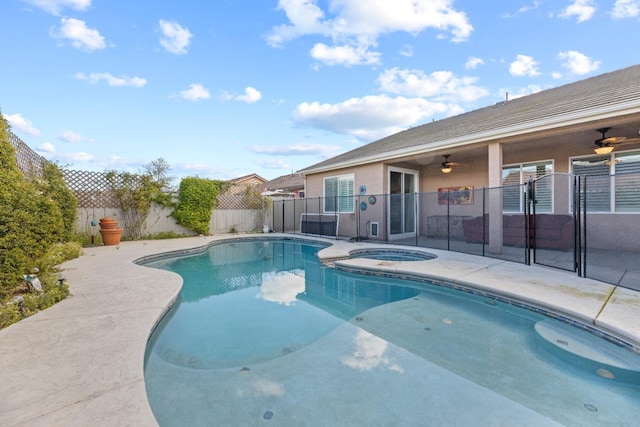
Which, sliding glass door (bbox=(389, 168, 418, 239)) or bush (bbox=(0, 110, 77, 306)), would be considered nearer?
bush (bbox=(0, 110, 77, 306))

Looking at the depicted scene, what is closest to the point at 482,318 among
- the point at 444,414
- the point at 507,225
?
the point at 444,414

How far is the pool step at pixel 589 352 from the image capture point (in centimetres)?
257

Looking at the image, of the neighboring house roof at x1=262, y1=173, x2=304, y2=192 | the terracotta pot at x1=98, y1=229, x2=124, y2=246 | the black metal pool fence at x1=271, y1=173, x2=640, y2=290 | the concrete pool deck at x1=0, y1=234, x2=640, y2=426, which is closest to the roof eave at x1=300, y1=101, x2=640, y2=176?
the black metal pool fence at x1=271, y1=173, x2=640, y2=290

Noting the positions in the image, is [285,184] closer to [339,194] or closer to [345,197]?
[339,194]

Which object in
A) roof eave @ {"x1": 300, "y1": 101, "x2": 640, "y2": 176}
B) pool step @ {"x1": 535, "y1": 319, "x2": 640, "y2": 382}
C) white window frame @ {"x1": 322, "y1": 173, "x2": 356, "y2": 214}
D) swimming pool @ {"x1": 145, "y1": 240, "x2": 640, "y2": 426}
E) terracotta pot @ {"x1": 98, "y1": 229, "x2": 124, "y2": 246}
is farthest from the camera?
white window frame @ {"x1": 322, "y1": 173, "x2": 356, "y2": 214}

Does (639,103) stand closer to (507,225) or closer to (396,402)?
(507,225)

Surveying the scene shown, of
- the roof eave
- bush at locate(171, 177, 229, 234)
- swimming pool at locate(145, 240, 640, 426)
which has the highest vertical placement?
the roof eave

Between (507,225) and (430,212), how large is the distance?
9.74 ft

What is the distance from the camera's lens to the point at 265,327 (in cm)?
368

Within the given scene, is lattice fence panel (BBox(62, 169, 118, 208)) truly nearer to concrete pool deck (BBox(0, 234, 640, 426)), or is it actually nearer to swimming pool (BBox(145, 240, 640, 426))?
concrete pool deck (BBox(0, 234, 640, 426))

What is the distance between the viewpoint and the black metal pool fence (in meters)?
5.78

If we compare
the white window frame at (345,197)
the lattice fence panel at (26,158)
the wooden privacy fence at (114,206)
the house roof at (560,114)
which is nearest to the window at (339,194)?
the white window frame at (345,197)

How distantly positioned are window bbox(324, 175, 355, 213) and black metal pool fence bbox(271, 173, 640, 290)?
0.04 meters

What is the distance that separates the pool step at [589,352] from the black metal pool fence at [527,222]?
1.87 meters
